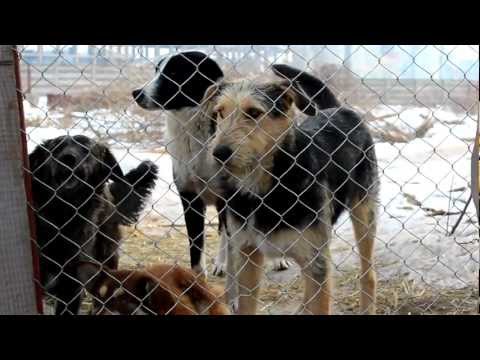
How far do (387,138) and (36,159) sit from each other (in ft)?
18.5

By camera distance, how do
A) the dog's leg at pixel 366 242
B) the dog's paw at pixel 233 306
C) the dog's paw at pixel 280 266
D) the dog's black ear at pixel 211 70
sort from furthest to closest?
the dog's paw at pixel 280 266
the dog's black ear at pixel 211 70
the dog's leg at pixel 366 242
the dog's paw at pixel 233 306

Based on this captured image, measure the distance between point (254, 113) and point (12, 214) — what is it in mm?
1435

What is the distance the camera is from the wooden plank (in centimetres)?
250

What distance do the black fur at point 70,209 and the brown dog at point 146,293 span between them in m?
0.18

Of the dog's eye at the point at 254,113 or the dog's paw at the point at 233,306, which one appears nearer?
the dog's eye at the point at 254,113

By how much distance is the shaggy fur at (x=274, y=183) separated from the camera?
3.45 metres

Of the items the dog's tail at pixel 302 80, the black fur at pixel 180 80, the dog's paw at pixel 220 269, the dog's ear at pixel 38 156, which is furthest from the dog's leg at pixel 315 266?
the dog's paw at pixel 220 269

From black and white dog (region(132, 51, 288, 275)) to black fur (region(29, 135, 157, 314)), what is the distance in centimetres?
82

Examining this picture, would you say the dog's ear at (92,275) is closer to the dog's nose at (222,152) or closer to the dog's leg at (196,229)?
the dog's nose at (222,152)

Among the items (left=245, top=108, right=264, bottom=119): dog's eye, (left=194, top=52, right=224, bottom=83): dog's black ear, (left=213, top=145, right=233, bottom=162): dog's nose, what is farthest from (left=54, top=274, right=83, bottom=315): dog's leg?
(left=194, top=52, right=224, bottom=83): dog's black ear

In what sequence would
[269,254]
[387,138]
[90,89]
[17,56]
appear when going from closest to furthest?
[17,56], [269,254], [387,138], [90,89]
